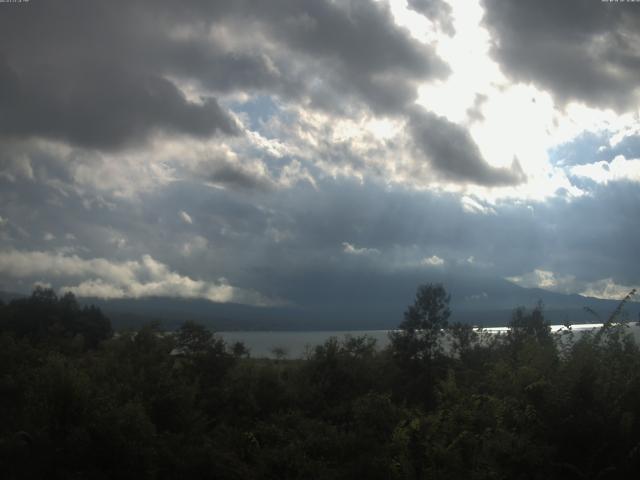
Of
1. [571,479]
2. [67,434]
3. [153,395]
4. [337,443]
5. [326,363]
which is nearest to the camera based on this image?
[571,479]

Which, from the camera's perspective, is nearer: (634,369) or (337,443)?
(634,369)

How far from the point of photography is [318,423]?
25000 millimetres

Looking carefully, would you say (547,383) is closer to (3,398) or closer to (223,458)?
(223,458)

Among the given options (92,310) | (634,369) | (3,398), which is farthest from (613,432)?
(92,310)

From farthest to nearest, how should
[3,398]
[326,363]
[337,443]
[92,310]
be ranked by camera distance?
[92,310], [326,363], [3,398], [337,443]

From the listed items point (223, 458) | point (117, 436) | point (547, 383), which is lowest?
point (223, 458)

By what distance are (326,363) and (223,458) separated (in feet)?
54.0

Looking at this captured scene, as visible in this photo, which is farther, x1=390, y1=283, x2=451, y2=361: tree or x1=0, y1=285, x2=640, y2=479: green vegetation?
x1=390, y1=283, x2=451, y2=361: tree

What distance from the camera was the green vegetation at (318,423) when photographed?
527 inches

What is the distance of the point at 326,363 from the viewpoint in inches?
1436

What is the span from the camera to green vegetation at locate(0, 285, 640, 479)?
44.0 ft

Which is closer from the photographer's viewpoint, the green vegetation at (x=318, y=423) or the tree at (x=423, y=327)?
the green vegetation at (x=318, y=423)

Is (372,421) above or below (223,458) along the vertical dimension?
above

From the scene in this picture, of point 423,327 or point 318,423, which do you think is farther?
point 423,327
